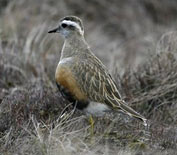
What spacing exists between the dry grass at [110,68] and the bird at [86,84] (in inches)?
6.2

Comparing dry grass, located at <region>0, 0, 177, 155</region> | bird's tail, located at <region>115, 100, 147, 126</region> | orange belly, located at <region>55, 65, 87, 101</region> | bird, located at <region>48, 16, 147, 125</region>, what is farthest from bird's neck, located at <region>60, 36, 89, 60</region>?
bird's tail, located at <region>115, 100, 147, 126</region>

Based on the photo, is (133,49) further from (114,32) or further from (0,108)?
(0,108)

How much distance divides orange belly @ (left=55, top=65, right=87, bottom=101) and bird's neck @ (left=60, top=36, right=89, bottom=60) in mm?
352

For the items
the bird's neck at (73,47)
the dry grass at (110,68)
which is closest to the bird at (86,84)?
the bird's neck at (73,47)

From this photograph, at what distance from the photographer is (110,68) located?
9.38 metres

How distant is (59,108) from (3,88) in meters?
1.53

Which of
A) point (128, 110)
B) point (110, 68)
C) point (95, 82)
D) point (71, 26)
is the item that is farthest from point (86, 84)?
point (110, 68)

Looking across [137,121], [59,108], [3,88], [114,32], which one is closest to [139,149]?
[137,121]

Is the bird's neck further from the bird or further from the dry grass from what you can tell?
the dry grass

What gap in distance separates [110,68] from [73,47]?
9.12 feet

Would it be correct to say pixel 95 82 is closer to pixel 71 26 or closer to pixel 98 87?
pixel 98 87

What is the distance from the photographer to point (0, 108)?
21.3 feet

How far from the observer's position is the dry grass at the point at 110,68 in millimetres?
5812

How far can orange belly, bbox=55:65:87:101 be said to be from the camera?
6.24 metres
